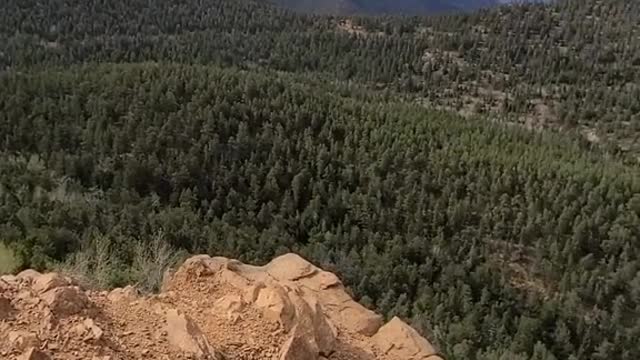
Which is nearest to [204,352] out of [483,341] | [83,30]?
[483,341]

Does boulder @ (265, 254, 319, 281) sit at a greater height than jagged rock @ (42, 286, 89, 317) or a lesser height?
lesser

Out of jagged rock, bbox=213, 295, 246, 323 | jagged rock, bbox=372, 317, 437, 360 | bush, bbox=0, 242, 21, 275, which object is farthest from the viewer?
bush, bbox=0, 242, 21, 275

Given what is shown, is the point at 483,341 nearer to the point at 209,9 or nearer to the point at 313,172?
the point at 313,172

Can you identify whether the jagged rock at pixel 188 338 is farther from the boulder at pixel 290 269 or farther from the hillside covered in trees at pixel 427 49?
the hillside covered in trees at pixel 427 49

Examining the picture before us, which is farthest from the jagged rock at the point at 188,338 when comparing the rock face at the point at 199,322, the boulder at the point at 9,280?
the boulder at the point at 9,280

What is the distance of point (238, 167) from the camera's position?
7331 centimetres

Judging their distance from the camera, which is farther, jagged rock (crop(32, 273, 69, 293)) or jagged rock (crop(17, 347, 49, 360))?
jagged rock (crop(32, 273, 69, 293))

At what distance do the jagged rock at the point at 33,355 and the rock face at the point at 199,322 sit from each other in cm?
2

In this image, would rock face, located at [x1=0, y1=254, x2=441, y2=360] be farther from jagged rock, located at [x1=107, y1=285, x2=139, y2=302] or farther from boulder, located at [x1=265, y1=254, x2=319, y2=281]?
boulder, located at [x1=265, y1=254, x2=319, y2=281]

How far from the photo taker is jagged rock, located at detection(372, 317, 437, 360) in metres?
17.0

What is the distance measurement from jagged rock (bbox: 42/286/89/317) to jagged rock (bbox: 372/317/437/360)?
21.2 feet

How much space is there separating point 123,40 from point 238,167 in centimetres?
8168

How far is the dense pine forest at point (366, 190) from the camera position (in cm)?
5266

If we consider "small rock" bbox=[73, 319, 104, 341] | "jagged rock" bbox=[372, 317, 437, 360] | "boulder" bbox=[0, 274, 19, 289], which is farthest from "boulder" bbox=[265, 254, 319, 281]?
"small rock" bbox=[73, 319, 104, 341]
